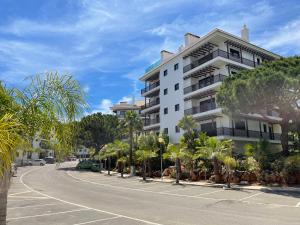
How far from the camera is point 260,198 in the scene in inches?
806

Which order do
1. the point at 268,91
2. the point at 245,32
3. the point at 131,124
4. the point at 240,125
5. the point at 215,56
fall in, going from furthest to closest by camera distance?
the point at 131,124
the point at 245,32
the point at 240,125
the point at 215,56
the point at 268,91

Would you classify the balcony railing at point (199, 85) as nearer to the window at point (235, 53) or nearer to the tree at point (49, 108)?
the window at point (235, 53)

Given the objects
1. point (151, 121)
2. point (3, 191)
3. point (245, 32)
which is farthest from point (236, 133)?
point (3, 191)

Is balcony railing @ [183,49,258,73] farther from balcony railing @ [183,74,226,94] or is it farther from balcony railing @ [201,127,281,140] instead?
balcony railing @ [201,127,281,140]

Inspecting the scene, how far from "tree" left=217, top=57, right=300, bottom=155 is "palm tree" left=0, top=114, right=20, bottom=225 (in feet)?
75.9

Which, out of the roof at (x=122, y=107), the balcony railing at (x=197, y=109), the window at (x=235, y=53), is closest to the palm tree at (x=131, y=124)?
the balcony railing at (x=197, y=109)

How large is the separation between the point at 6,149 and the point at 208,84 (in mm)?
38539

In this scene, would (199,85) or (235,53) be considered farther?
(199,85)

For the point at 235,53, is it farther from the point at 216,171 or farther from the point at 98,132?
the point at 98,132

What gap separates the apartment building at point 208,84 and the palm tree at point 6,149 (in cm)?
3260

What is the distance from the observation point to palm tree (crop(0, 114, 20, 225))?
20.0 ft

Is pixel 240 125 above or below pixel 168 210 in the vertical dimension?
above

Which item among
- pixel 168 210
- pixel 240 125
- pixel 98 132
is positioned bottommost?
pixel 168 210

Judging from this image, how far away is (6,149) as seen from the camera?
242 inches
